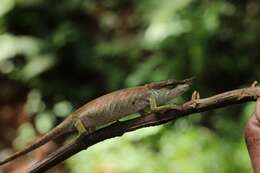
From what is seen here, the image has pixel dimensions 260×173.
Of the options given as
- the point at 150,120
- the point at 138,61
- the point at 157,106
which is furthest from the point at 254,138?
the point at 138,61

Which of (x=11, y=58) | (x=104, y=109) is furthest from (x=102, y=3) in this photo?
(x=104, y=109)

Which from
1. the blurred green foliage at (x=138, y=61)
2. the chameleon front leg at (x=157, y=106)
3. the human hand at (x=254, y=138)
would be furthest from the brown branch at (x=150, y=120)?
the blurred green foliage at (x=138, y=61)

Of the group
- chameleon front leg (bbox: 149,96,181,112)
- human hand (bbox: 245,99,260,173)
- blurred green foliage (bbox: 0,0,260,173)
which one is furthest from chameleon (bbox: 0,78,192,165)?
blurred green foliage (bbox: 0,0,260,173)

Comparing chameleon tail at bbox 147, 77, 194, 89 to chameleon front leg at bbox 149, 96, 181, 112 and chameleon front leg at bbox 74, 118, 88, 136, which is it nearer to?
chameleon front leg at bbox 149, 96, 181, 112

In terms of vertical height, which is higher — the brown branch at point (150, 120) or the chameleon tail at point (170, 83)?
the chameleon tail at point (170, 83)

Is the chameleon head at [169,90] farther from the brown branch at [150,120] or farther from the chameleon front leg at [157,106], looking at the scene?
the brown branch at [150,120]

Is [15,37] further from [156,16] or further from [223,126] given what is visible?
[223,126]
